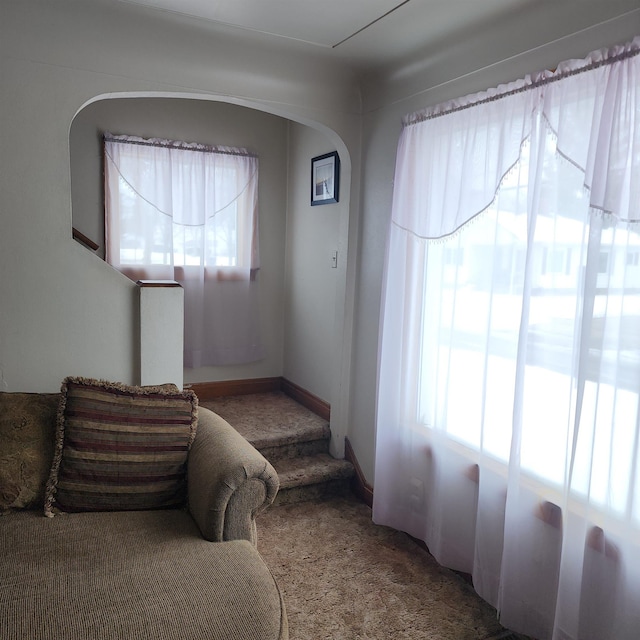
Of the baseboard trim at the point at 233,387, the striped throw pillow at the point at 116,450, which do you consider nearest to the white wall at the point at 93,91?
the striped throw pillow at the point at 116,450

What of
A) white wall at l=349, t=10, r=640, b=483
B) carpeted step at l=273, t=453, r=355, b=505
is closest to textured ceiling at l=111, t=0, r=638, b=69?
white wall at l=349, t=10, r=640, b=483

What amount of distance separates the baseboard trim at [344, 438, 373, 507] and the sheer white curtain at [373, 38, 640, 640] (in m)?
0.38

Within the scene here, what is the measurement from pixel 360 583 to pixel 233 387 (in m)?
2.08

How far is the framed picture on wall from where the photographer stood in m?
3.41

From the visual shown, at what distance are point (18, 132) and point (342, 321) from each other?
1876 millimetres

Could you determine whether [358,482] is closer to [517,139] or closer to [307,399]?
[307,399]

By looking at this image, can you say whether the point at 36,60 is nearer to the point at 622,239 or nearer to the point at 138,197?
the point at 138,197

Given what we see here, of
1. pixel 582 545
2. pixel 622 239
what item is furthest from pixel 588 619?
pixel 622 239

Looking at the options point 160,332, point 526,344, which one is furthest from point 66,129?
point 526,344

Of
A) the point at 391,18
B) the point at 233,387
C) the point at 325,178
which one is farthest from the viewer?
the point at 233,387

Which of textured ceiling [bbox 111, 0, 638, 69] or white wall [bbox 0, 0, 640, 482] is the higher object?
textured ceiling [bbox 111, 0, 638, 69]

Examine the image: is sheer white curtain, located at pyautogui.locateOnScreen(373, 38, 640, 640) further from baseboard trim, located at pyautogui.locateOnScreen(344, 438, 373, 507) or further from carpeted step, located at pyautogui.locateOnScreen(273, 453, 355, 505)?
carpeted step, located at pyautogui.locateOnScreen(273, 453, 355, 505)

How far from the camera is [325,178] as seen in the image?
3553 mm

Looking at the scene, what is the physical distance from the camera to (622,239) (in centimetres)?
171
